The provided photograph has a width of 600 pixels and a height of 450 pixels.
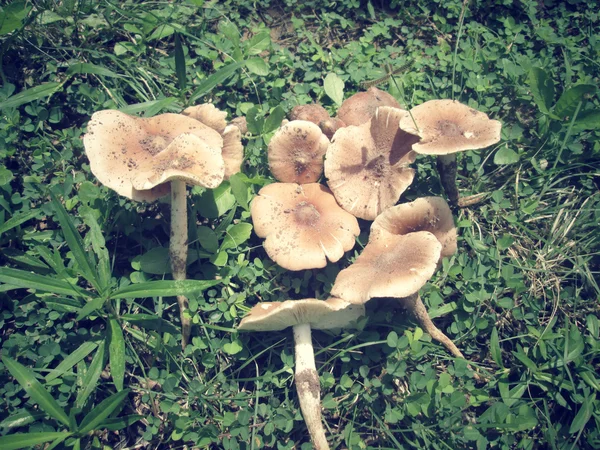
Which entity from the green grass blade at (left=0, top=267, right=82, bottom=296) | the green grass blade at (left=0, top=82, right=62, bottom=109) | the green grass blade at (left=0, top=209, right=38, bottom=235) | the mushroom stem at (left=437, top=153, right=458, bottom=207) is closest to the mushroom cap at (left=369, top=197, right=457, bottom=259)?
the mushroom stem at (left=437, top=153, right=458, bottom=207)

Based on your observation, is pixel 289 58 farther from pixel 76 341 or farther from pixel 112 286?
pixel 76 341

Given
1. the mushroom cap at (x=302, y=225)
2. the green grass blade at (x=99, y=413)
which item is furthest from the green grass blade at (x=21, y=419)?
the mushroom cap at (x=302, y=225)

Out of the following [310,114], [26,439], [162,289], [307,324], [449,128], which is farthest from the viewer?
[310,114]

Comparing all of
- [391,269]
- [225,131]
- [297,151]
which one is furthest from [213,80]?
[391,269]

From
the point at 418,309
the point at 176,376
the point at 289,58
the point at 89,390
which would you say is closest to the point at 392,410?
the point at 418,309

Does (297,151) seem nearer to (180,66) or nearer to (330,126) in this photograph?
(330,126)

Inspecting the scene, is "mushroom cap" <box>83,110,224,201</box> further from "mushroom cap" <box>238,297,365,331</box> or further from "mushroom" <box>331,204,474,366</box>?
"mushroom" <box>331,204,474,366</box>

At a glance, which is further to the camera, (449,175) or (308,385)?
(449,175)
